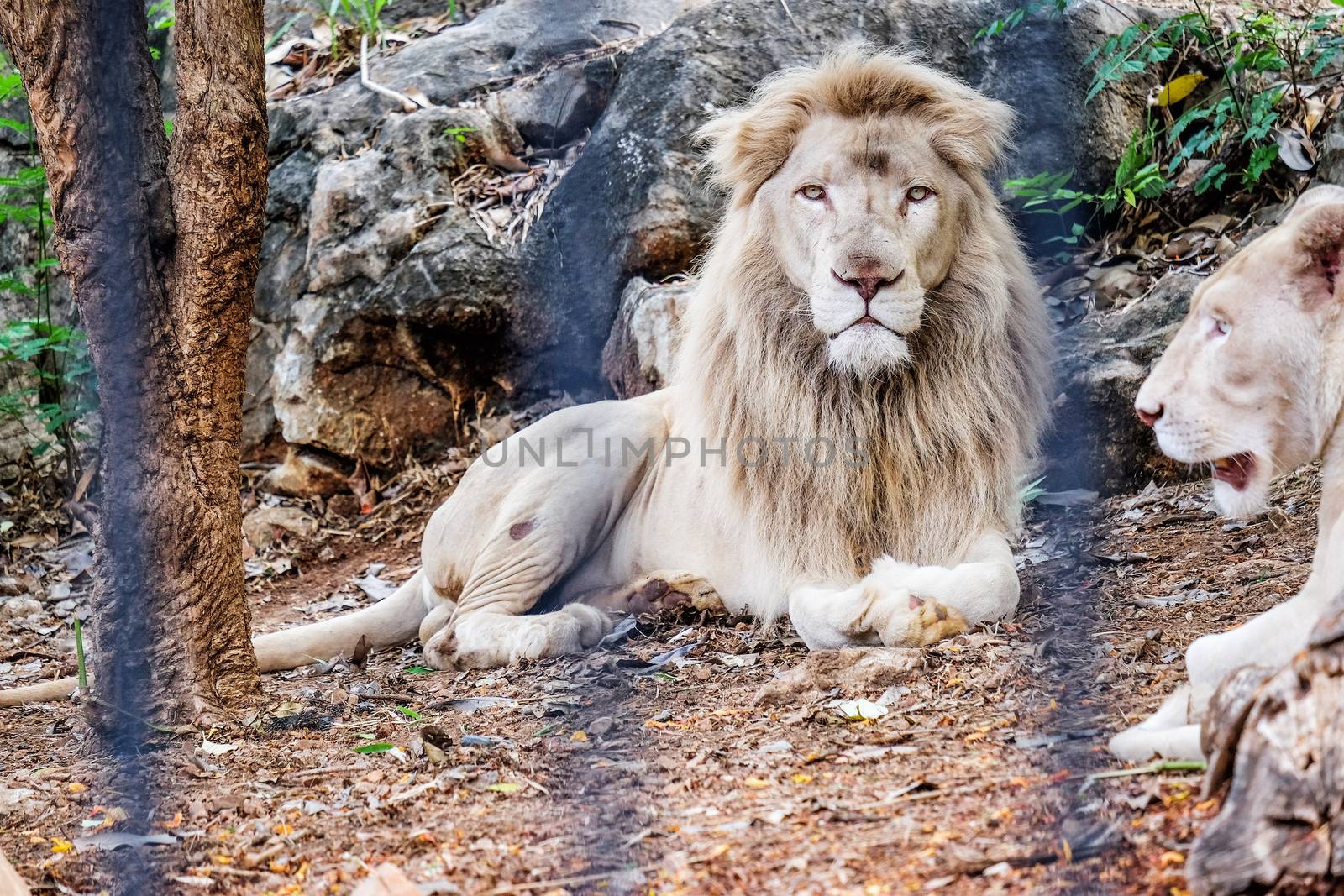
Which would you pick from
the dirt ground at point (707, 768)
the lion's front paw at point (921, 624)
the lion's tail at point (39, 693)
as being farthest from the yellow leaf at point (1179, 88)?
the lion's tail at point (39, 693)

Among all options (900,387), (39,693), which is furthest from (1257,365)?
(39,693)

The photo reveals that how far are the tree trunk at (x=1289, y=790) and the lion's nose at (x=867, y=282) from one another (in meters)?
1.92

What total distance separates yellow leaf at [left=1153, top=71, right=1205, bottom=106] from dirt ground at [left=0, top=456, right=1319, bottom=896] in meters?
2.08

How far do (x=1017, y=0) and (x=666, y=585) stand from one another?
3.09m

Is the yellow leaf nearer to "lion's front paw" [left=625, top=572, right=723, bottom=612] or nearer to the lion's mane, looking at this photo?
the lion's mane

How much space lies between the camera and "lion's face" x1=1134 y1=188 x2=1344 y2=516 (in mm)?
2062

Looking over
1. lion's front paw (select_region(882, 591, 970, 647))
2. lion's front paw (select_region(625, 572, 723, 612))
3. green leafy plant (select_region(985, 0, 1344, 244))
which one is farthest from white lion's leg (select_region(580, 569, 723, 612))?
green leafy plant (select_region(985, 0, 1344, 244))

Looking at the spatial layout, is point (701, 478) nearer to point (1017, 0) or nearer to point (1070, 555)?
point (1070, 555)

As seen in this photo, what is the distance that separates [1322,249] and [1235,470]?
446 millimetres

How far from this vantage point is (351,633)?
4.08 metres

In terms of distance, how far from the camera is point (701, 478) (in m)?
4.01

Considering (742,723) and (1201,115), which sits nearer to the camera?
(742,723)

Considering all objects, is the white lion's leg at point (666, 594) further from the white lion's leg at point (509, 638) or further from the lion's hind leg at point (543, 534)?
the white lion's leg at point (509, 638)

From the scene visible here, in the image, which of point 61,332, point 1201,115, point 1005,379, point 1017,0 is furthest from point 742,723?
point 61,332
